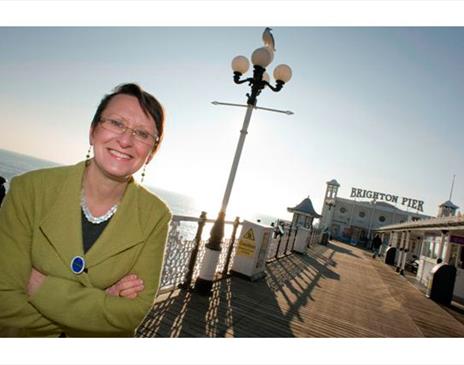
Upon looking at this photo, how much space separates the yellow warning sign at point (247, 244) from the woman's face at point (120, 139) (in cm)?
565

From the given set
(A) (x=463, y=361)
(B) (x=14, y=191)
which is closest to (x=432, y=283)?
(A) (x=463, y=361)

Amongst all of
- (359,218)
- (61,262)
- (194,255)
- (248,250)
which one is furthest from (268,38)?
(359,218)

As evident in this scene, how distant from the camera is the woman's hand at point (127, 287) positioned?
1661 mm

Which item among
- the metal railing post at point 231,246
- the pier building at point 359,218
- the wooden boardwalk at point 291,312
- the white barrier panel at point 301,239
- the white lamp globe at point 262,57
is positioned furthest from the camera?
the pier building at point 359,218

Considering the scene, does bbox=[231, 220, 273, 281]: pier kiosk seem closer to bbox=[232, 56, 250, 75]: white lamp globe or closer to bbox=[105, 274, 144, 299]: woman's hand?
bbox=[232, 56, 250, 75]: white lamp globe

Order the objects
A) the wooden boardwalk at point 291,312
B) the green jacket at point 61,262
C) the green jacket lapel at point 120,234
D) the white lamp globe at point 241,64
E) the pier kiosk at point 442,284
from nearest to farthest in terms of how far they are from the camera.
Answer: the green jacket at point 61,262
the green jacket lapel at point 120,234
the wooden boardwalk at point 291,312
the white lamp globe at point 241,64
the pier kiosk at point 442,284

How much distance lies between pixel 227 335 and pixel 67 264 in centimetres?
295

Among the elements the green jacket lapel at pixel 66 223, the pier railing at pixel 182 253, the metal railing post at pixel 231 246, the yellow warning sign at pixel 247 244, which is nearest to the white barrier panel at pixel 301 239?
the yellow warning sign at pixel 247 244

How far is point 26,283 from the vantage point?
1.51 m

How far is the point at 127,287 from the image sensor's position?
1.66 metres

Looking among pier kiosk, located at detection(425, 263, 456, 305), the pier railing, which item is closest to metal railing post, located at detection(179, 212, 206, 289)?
the pier railing

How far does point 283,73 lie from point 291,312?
4.68m

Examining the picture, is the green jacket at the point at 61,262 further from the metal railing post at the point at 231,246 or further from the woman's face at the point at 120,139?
the metal railing post at the point at 231,246

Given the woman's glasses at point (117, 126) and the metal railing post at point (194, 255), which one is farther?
the metal railing post at point (194, 255)
